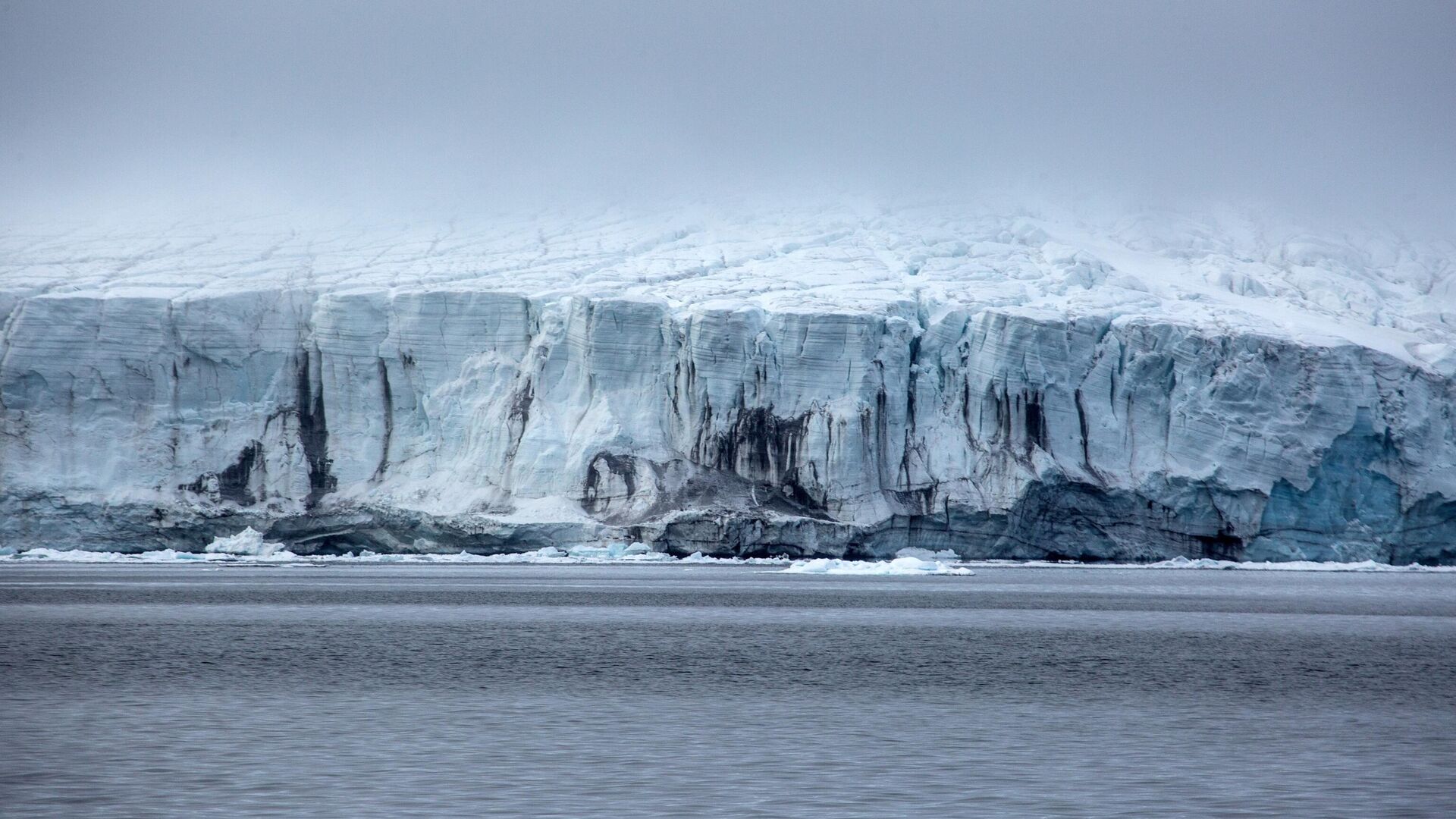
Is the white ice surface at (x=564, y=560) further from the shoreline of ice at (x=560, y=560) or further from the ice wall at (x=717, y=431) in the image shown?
the ice wall at (x=717, y=431)

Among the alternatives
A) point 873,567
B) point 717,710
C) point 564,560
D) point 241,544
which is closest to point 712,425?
point 564,560

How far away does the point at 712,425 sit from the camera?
3088cm

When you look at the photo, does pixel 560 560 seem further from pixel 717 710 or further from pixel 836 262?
pixel 717 710

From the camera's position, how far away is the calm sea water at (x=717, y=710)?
6457 millimetres

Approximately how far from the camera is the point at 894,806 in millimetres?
6184

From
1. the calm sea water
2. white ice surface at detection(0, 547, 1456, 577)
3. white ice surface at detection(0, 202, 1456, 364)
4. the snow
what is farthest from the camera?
white ice surface at detection(0, 202, 1456, 364)

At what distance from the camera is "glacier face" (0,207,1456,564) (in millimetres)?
29812

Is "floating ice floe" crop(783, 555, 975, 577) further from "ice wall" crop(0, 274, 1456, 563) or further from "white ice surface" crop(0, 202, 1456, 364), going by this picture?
"white ice surface" crop(0, 202, 1456, 364)

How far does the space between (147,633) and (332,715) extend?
6907mm

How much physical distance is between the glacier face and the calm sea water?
33.1 feet

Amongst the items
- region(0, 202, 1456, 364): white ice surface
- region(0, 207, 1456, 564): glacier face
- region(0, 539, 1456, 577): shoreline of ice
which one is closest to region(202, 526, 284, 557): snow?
region(0, 539, 1456, 577): shoreline of ice

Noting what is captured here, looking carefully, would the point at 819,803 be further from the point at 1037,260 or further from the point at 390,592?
the point at 1037,260

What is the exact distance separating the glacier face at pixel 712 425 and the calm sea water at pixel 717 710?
33.1 feet

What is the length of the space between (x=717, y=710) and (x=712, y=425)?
21.5m
